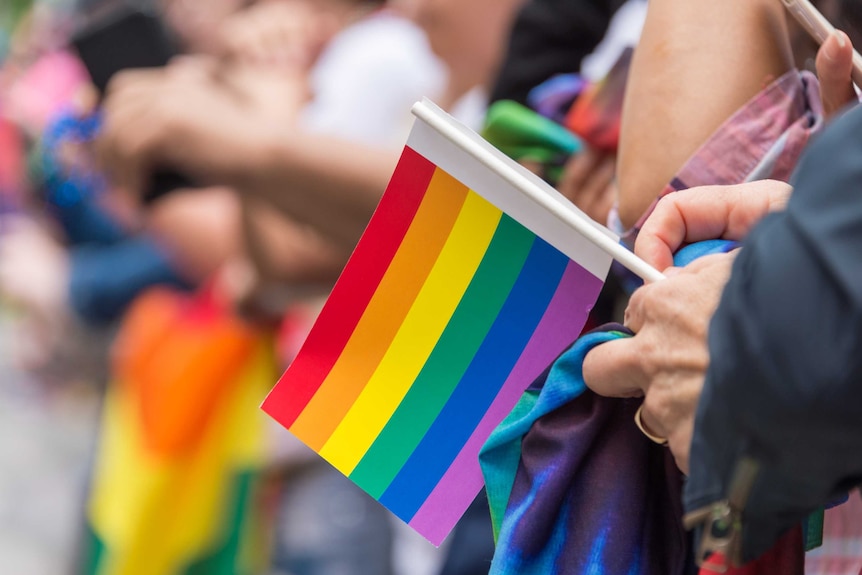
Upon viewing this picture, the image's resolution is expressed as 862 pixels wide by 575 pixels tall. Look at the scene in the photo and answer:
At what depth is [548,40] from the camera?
1.20 m

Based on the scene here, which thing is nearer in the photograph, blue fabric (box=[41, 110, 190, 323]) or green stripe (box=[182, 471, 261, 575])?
green stripe (box=[182, 471, 261, 575])

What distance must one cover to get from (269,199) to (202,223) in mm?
542

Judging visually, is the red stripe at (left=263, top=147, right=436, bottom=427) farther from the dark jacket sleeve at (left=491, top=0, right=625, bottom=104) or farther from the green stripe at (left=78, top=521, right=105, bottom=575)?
the green stripe at (left=78, top=521, right=105, bottom=575)

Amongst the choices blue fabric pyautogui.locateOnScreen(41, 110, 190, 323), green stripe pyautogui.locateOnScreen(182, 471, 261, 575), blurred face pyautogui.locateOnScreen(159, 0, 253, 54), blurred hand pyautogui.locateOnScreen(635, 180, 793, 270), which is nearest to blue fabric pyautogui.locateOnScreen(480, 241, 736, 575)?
blurred hand pyautogui.locateOnScreen(635, 180, 793, 270)

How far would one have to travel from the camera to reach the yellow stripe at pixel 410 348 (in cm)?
63

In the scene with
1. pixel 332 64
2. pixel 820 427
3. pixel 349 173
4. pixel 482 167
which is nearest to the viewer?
pixel 820 427

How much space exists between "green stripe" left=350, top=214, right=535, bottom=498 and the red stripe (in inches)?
1.9

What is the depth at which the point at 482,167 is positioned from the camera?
61 cm

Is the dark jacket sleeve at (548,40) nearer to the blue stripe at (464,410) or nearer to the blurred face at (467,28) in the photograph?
the blurred face at (467,28)

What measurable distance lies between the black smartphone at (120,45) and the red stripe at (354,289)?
3.12 feet

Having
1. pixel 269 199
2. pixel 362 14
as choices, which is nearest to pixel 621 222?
pixel 269 199

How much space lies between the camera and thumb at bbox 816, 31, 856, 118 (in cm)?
60

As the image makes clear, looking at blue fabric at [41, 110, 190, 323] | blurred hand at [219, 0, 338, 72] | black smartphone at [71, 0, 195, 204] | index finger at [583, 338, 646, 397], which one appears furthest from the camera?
blue fabric at [41, 110, 190, 323]

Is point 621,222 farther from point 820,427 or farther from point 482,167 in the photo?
point 820,427
